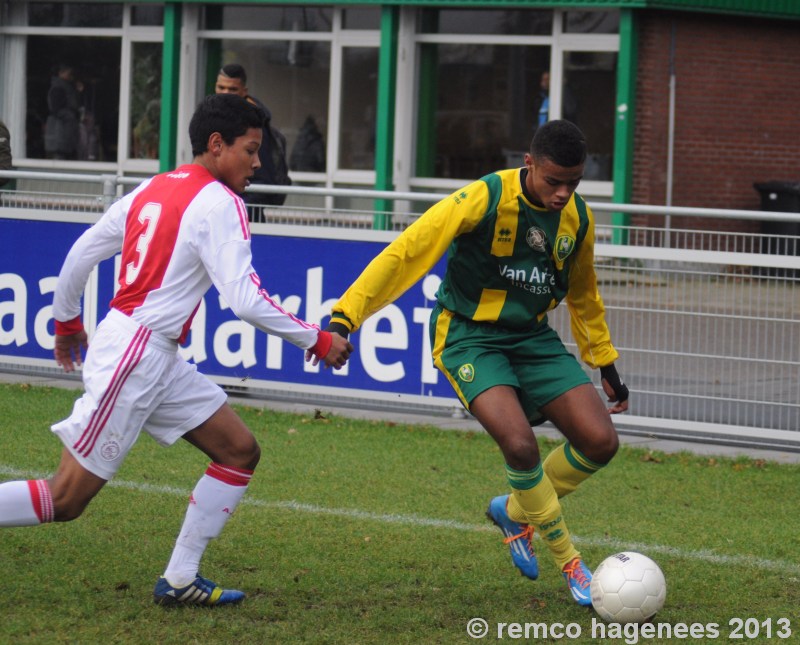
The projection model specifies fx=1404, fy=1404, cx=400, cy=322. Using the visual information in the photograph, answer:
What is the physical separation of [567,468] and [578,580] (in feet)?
1.88

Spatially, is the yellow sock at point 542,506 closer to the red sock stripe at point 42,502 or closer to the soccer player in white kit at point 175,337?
the soccer player in white kit at point 175,337

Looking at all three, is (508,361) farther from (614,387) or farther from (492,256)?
(614,387)

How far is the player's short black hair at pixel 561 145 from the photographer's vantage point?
561cm

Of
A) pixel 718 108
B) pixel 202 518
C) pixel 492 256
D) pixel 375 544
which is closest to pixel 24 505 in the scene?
pixel 202 518

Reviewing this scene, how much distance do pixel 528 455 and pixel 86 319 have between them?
6.09m

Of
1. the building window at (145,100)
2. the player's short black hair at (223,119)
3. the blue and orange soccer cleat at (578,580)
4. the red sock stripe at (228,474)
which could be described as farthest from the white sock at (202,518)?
the building window at (145,100)

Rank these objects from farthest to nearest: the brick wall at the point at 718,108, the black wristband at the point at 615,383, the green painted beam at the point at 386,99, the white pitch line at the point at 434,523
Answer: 1. the green painted beam at the point at 386,99
2. the brick wall at the point at 718,108
3. the white pitch line at the point at 434,523
4. the black wristband at the point at 615,383

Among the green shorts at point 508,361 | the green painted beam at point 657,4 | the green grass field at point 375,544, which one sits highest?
the green painted beam at point 657,4

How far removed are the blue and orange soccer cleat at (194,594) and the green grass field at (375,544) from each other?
0.06 meters

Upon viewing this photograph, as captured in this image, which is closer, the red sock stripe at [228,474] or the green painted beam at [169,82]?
the red sock stripe at [228,474]

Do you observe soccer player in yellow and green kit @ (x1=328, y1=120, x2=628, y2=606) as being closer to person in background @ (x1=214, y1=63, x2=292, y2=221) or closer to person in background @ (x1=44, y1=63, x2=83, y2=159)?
person in background @ (x1=214, y1=63, x2=292, y2=221)

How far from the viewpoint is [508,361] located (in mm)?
5941

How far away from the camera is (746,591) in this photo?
6012mm

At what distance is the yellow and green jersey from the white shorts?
2.40 ft
